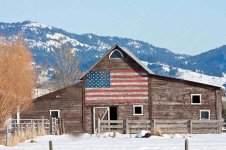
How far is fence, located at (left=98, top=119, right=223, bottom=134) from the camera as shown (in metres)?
51.4

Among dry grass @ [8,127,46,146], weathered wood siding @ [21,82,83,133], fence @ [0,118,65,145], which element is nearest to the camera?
dry grass @ [8,127,46,146]

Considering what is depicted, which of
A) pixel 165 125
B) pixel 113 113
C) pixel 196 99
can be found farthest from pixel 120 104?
pixel 165 125

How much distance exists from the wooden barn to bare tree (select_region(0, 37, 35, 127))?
817 cm

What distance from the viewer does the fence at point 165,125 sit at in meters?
51.4

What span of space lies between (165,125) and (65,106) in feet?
36.5

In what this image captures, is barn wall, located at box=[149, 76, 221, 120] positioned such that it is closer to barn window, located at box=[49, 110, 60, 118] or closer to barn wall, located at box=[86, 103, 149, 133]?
barn wall, located at box=[86, 103, 149, 133]

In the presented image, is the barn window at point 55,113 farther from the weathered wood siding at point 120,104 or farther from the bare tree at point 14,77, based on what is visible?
the bare tree at point 14,77

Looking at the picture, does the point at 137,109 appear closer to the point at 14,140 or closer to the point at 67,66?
the point at 14,140

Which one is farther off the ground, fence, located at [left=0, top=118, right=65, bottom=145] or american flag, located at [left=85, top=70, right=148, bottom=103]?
american flag, located at [left=85, top=70, right=148, bottom=103]

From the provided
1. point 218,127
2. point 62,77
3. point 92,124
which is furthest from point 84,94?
point 62,77

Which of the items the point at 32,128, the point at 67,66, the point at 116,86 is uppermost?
the point at 67,66

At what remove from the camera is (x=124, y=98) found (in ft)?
193

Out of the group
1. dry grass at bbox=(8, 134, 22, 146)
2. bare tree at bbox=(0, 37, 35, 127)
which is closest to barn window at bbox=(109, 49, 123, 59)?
bare tree at bbox=(0, 37, 35, 127)

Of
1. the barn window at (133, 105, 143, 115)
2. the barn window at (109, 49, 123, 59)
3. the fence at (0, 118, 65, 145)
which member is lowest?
the fence at (0, 118, 65, 145)
